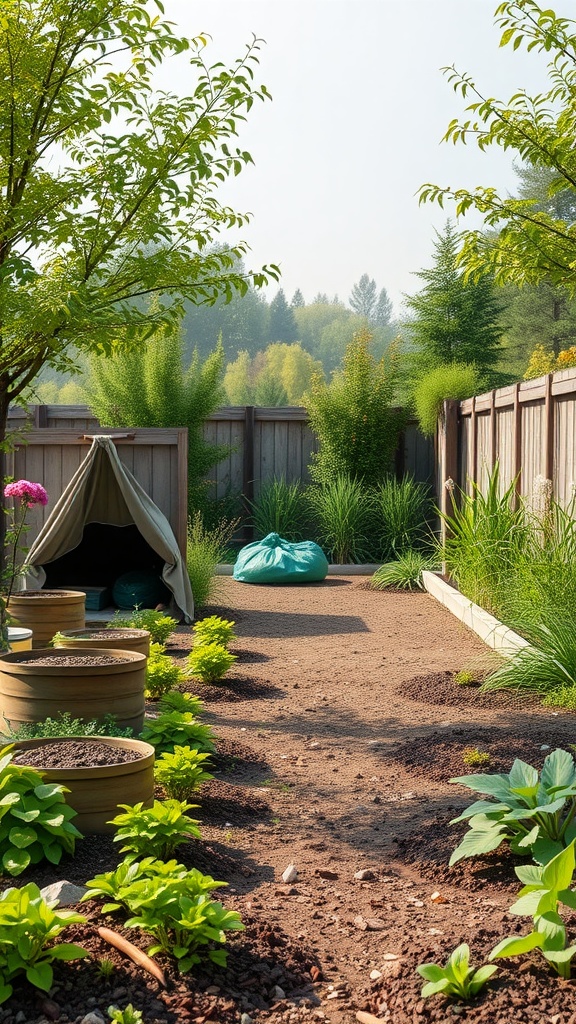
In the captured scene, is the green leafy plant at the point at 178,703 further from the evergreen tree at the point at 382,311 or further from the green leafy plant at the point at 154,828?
the evergreen tree at the point at 382,311

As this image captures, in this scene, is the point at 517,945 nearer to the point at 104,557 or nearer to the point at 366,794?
the point at 366,794

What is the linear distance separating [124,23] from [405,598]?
6911mm

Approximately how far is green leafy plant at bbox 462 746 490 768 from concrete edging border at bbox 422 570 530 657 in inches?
66.5

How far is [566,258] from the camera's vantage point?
6.34 meters

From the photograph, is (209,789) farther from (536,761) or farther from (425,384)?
(425,384)

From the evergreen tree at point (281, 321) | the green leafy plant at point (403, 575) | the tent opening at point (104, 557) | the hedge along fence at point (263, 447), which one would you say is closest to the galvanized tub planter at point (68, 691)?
the tent opening at point (104, 557)

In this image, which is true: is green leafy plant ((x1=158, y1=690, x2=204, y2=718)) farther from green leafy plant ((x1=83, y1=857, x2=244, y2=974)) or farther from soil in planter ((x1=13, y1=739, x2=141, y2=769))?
green leafy plant ((x1=83, y1=857, x2=244, y2=974))

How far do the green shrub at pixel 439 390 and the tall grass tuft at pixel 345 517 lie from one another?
3.92 feet

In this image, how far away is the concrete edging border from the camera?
243 inches

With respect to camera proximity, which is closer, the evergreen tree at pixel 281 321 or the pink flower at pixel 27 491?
the pink flower at pixel 27 491

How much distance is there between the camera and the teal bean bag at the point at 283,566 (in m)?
11.7

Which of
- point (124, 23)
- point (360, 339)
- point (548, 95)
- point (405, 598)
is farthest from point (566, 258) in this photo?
point (360, 339)

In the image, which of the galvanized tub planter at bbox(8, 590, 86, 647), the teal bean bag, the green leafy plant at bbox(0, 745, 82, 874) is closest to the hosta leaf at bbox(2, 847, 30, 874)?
the green leafy plant at bbox(0, 745, 82, 874)

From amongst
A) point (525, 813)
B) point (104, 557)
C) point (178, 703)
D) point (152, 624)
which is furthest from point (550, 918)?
point (104, 557)
